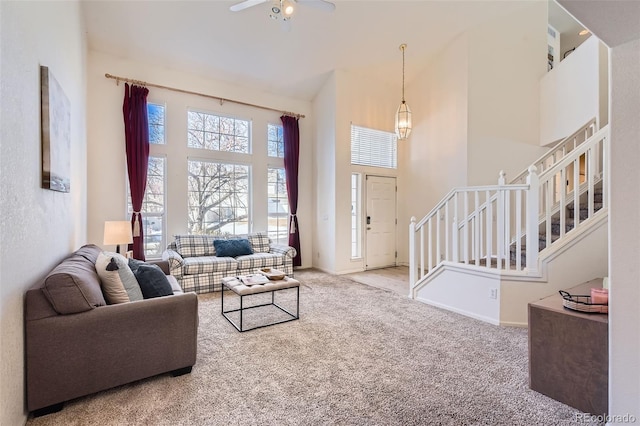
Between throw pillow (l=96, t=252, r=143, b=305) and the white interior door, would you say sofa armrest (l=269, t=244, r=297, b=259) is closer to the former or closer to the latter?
the white interior door

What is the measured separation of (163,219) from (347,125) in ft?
12.2

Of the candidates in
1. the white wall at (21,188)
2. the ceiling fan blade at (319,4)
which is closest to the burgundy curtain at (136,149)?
the white wall at (21,188)

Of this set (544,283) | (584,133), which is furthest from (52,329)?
(584,133)

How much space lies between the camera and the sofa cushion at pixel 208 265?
4.28 metres

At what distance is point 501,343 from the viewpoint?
2.70 meters

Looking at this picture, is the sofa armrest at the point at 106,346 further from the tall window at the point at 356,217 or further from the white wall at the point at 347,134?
the tall window at the point at 356,217

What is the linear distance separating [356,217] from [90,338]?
475 centimetres

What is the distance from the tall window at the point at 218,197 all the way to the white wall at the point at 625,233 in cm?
507

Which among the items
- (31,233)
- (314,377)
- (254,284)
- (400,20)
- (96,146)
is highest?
(400,20)

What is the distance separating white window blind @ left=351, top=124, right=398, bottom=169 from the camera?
5.91 meters

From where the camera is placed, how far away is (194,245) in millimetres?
4773

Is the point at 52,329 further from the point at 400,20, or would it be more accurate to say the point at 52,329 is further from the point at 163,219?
the point at 400,20

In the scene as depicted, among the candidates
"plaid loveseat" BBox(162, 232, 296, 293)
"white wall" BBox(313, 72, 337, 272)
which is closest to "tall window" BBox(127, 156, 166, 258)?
"plaid loveseat" BBox(162, 232, 296, 293)

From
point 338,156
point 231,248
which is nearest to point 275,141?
point 338,156
